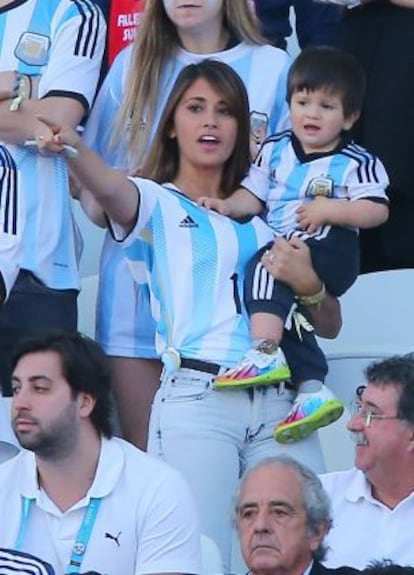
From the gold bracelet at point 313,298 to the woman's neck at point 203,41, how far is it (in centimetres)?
78

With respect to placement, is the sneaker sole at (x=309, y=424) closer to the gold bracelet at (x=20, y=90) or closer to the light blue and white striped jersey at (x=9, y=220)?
the light blue and white striped jersey at (x=9, y=220)

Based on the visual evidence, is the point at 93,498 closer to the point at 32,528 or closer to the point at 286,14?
the point at 32,528

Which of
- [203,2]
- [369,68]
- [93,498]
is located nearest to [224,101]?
[203,2]

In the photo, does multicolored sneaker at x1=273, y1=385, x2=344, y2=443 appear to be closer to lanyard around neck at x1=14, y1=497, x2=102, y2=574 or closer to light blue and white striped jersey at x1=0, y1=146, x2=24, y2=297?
lanyard around neck at x1=14, y1=497, x2=102, y2=574

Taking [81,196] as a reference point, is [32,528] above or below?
below

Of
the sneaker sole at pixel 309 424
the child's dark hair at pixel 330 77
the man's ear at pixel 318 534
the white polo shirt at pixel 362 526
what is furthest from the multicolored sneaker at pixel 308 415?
the child's dark hair at pixel 330 77

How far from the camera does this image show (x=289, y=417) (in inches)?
197

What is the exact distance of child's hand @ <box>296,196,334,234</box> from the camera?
5172 mm

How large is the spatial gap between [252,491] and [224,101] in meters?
1.31

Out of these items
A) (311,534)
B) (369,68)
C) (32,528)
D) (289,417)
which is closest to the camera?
(311,534)

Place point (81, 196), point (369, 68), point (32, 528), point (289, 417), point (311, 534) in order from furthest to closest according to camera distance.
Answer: point (369, 68) < point (81, 196) < point (289, 417) < point (32, 528) < point (311, 534)

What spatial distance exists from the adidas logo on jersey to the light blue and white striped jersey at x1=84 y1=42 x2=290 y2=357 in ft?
1.03

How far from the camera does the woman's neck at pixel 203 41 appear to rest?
5.54 meters

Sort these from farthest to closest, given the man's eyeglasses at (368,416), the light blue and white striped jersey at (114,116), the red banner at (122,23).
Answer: the red banner at (122,23), the light blue and white striped jersey at (114,116), the man's eyeglasses at (368,416)
